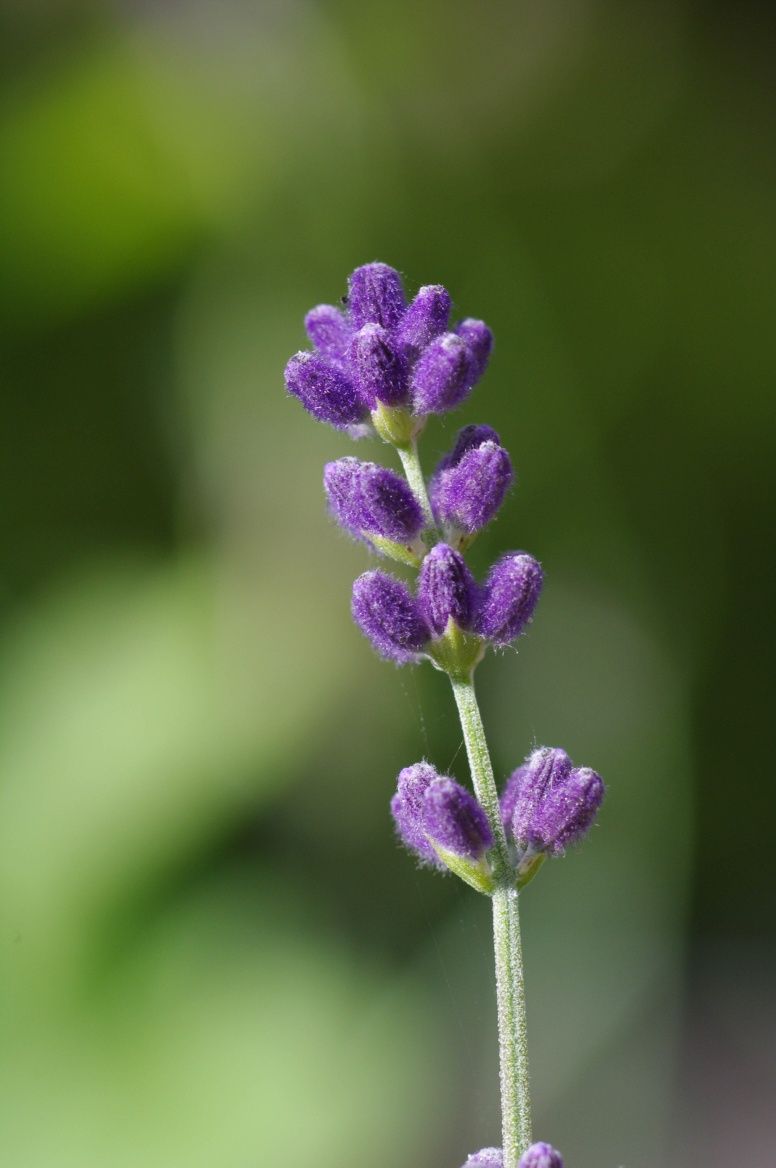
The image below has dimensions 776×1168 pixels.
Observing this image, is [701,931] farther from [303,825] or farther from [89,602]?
[89,602]

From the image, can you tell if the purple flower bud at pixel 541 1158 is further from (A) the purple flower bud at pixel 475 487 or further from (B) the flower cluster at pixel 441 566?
(A) the purple flower bud at pixel 475 487

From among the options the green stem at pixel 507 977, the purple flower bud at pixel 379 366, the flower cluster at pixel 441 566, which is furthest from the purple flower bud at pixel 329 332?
the green stem at pixel 507 977

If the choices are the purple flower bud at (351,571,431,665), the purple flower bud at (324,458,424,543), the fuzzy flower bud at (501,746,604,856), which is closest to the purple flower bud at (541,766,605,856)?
the fuzzy flower bud at (501,746,604,856)

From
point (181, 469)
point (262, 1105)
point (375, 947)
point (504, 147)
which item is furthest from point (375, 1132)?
point (504, 147)

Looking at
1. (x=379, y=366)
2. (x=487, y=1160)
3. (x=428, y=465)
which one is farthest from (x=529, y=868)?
(x=428, y=465)

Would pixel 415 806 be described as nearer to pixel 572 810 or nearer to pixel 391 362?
pixel 572 810
